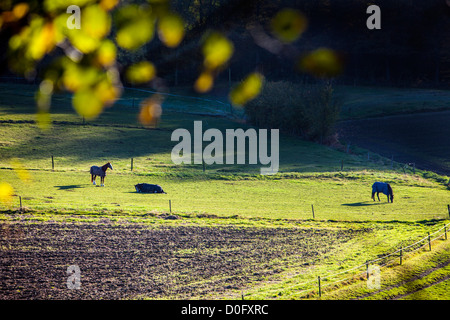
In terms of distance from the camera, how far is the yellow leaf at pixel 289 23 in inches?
66.7

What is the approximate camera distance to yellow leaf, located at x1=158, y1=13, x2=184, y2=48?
63.9 inches

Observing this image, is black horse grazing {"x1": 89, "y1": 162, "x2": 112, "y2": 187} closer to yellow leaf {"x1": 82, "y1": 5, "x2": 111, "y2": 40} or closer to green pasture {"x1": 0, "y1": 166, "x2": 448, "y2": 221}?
green pasture {"x1": 0, "y1": 166, "x2": 448, "y2": 221}

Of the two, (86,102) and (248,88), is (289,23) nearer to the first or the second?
(248,88)

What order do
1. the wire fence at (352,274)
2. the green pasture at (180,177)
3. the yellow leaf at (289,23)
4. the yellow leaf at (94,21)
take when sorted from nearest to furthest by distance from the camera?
the yellow leaf at (94,21) → the yellow leaf at (289,23) → the wire fence at (352,274) → the green pasture at (180,177)

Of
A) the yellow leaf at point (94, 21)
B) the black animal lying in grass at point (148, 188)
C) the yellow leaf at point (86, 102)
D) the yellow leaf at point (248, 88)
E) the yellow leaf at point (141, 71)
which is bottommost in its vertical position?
the black animal lying in grass at point (148, 188)

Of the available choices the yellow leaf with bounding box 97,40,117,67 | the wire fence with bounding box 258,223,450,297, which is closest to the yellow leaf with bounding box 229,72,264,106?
the yellow leaf with bounding box 97,40,117,67

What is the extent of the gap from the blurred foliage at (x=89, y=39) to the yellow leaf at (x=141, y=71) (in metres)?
0.12

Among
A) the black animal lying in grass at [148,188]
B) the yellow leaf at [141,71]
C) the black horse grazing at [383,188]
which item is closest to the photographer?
the yellow leaf at [141,71]

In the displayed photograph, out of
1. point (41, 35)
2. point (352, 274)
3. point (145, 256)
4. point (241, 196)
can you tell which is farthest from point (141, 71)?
point (241, 196)

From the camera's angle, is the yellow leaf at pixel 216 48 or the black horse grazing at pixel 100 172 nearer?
the yellow leaf at pixel 216 48

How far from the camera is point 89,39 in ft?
5.25

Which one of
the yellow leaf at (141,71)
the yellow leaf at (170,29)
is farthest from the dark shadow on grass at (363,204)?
the yellow leaf at (170,29)

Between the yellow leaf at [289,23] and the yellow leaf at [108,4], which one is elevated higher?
the yellow leaf at [108,4]

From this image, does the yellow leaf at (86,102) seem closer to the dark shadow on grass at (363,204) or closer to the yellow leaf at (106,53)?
the yellow leaf at (106,53)
